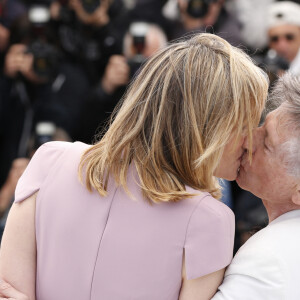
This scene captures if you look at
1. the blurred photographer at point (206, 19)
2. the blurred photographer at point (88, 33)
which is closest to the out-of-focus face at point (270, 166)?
the blurred photographer at point (206, 19)

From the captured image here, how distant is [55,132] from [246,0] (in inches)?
58.9

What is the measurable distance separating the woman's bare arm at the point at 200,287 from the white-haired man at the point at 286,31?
243 centimetres

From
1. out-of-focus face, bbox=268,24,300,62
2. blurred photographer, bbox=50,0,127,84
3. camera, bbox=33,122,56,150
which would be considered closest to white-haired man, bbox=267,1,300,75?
out-of-focus face, bbox=268,24,300,62

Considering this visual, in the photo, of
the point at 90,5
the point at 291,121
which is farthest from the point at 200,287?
the point at 90,5

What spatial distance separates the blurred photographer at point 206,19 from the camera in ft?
11.9

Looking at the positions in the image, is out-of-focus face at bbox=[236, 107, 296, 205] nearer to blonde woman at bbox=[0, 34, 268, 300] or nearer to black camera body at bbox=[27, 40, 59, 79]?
blonde woman at bbox=[0, 34, 268, 300]

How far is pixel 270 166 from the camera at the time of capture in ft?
5.21

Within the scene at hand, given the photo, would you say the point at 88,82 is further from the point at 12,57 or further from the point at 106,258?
the point at 106,258

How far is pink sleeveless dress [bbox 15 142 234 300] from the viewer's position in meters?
1.28

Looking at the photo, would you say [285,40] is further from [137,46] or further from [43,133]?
[43,133]

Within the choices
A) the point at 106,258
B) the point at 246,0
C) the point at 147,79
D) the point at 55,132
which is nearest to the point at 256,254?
the point at 106,258

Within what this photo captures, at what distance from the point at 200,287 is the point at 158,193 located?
22cm

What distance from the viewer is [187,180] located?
131cm

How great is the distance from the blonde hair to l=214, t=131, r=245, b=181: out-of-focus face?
8 centimetres
